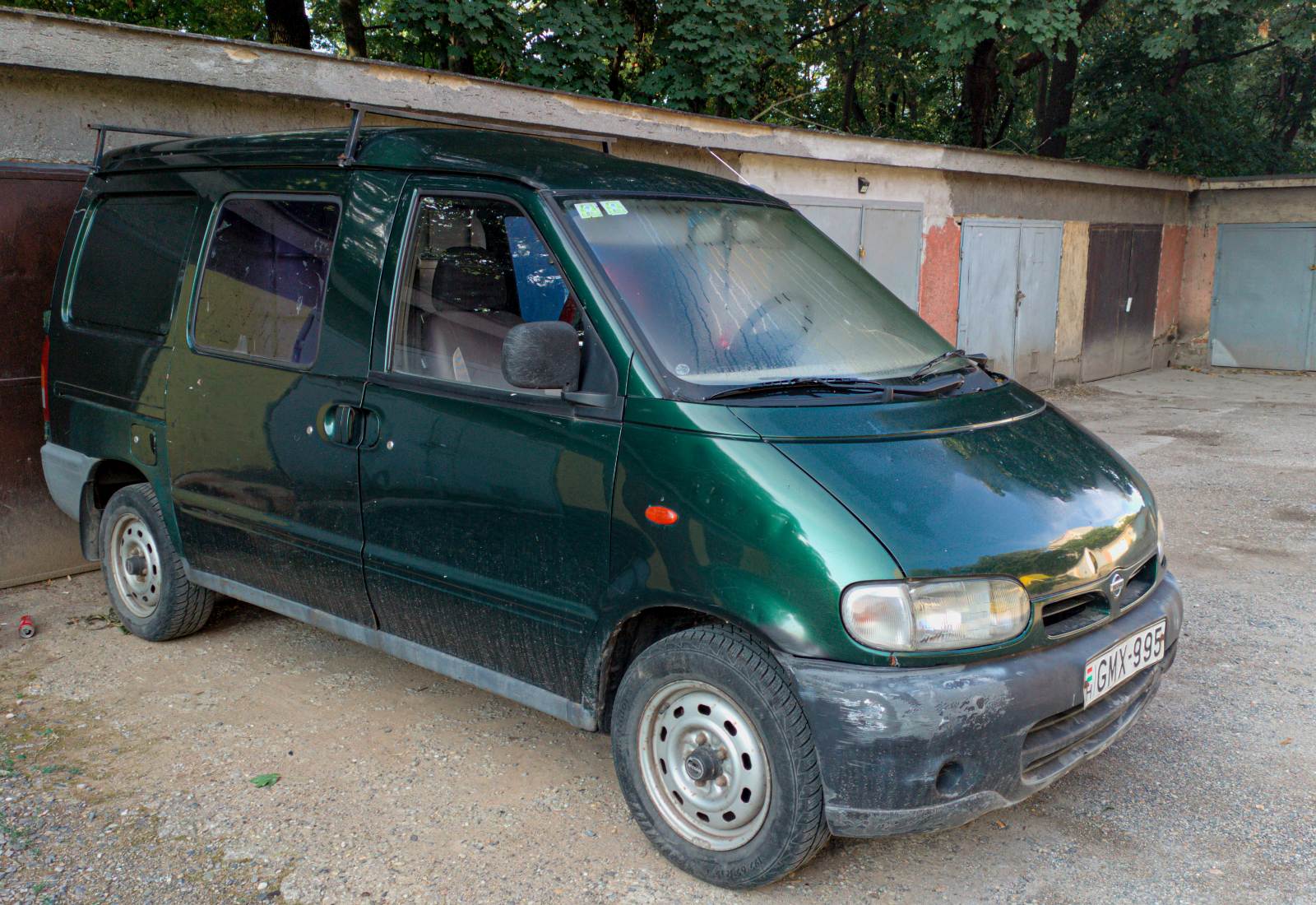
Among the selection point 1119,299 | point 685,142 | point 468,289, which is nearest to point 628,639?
point 468,289

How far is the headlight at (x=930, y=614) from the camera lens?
273 cm

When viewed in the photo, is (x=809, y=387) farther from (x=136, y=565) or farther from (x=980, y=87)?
(x=980, y=87)

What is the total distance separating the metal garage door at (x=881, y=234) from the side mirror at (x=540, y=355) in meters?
7.33

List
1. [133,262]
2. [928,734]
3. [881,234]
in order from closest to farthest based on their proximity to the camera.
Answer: [928,734] → [133,262] → [881,234]

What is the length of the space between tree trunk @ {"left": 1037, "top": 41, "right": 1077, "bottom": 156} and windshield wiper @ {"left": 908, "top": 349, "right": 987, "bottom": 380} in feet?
61.5

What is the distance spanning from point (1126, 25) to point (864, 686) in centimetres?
2225

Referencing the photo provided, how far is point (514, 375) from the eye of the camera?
10.1 ft

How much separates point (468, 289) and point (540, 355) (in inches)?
25.6

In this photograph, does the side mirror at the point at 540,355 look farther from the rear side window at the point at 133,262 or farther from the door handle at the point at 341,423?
the rear side window at the point at 133,262

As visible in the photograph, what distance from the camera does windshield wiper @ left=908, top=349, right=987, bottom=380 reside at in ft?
11.7

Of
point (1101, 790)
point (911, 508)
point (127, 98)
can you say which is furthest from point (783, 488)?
point (127, 98)

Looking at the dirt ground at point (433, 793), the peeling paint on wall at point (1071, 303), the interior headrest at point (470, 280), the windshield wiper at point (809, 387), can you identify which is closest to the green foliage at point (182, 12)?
the peeling paint on wall at point (1071, 303)

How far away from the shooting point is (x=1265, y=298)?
16641 mm

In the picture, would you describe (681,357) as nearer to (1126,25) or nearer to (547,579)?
(547,579)
